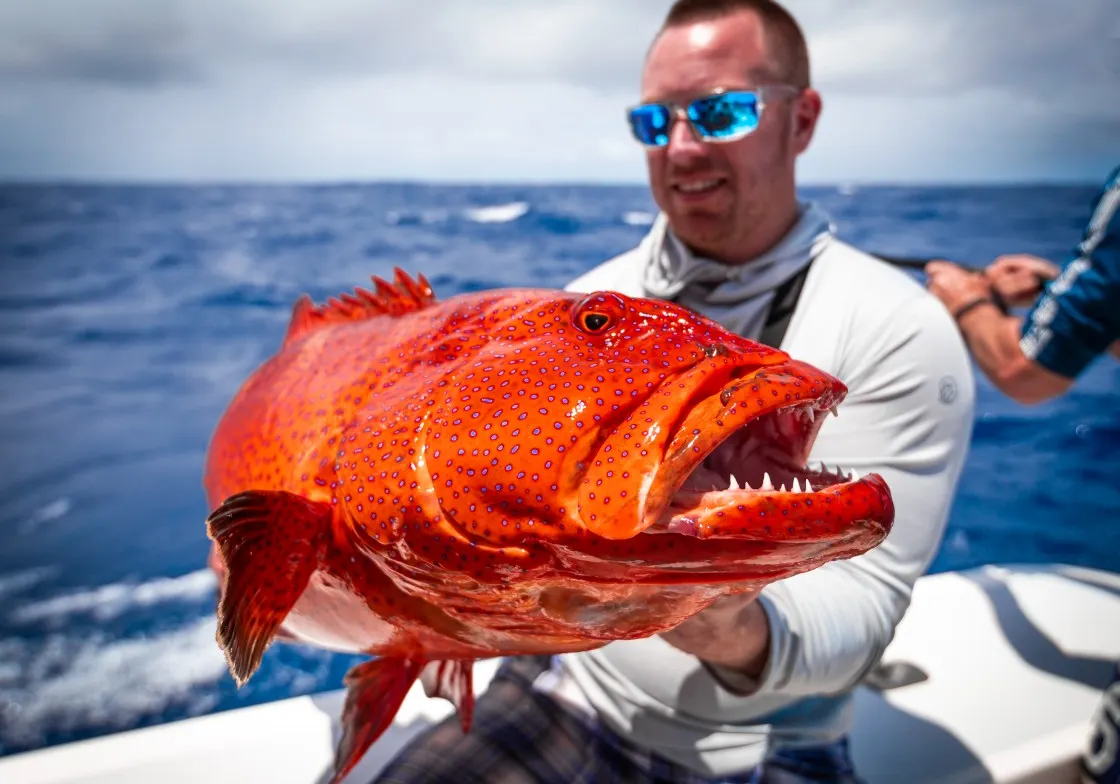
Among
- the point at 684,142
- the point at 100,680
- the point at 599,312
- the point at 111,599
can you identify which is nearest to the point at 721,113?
the point at 684,142

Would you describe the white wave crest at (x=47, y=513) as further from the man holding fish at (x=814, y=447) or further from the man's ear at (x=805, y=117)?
the man's ear at (x=805, y=117)

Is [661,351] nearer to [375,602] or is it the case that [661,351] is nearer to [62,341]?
[375,602]

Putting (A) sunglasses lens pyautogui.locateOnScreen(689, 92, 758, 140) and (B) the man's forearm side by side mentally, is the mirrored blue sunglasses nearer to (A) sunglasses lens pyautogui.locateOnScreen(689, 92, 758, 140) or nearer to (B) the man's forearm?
(A) sunglasses lens pyautogui.locateOnScreen(689, 92, 758, 140)

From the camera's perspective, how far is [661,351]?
789 millimetres

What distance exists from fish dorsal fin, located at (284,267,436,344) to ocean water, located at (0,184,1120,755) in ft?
1.96

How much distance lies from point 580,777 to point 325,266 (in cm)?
1531

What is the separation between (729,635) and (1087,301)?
2335 mm

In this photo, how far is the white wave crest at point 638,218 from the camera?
17.9m

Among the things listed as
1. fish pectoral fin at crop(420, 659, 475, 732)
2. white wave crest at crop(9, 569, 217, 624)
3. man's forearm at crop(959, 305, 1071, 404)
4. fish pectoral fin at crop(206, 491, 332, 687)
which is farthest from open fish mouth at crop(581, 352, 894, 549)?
white wave crest at crop(9, 569, 217, 624)

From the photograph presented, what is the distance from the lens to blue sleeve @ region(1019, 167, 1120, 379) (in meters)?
2.52

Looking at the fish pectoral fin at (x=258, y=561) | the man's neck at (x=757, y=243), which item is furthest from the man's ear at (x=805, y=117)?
the fish pectoral fin at (x=258, y=561)

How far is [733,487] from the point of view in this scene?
0.69 m

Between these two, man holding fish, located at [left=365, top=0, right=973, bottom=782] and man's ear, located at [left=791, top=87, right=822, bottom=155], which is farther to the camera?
man's ear, located at [left=791, top=87, right=822, bottom=155]

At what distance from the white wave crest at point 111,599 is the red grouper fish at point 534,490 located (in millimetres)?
5545
